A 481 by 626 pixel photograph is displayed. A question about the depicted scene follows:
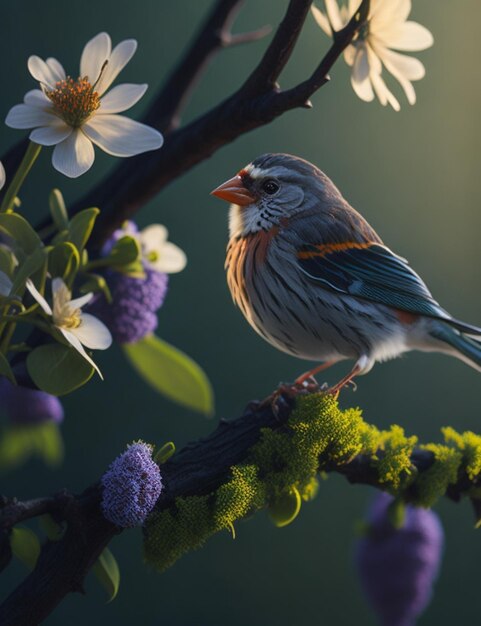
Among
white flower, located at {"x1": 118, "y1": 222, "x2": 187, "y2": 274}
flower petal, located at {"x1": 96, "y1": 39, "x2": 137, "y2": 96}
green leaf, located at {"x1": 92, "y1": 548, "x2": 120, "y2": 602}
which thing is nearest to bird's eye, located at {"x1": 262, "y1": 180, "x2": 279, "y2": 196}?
white flower, located at {"x1": 118, "y1": 222, "x2": 187, "y2": 274}

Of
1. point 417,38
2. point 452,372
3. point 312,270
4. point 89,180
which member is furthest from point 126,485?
point 452,372

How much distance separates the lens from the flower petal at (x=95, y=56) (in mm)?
565

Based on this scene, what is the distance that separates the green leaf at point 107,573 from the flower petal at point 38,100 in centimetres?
32

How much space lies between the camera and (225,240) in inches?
94.6

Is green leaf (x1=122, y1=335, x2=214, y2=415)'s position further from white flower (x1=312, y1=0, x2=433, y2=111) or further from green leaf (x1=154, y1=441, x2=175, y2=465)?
white flower (x1=312, y1=0, x2=433, y2=111)

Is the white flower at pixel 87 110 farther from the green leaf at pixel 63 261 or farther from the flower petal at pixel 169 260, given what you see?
the flower petal at pixel 169 260

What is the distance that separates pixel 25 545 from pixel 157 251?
11.5 inches

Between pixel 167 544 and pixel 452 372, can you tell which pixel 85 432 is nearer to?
pixel 452 372

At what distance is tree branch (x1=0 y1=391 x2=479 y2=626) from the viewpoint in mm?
596

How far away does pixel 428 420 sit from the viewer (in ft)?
7.75

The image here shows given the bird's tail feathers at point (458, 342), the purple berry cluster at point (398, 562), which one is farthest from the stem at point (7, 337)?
the purple berry cluster at point (398, 562)

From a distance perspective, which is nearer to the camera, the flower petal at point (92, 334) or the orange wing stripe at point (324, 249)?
the flower petal at point (92, 334)

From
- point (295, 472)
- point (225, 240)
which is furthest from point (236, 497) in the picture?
point (225, 240)

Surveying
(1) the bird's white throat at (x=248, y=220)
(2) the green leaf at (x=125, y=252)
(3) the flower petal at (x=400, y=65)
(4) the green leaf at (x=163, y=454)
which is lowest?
(4) the green leaf at (x=163, y=454)
